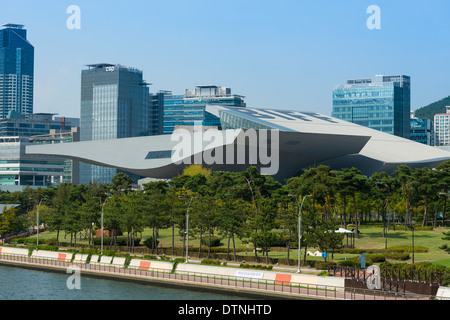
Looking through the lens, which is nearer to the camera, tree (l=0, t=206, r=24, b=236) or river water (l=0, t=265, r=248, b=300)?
river water (l=0, t=265, r=248, b=300)

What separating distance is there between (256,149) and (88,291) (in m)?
77.4

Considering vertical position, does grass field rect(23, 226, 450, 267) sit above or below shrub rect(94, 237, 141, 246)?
above

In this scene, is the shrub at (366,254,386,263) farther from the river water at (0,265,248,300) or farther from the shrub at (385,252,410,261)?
the river water at (0,265,248,300)

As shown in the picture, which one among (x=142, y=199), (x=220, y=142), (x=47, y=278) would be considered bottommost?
(x=47, y=278)

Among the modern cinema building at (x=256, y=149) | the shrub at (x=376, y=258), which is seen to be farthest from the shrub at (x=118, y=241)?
the modern cinema building at (x=256, y=149)

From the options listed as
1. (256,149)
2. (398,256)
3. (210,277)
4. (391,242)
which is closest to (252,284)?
(210,277)

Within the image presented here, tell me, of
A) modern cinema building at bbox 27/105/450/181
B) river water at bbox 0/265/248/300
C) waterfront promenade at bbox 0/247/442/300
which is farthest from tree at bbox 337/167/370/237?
river water at bbox 0/265/248/300

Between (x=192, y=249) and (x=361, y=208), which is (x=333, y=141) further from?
(x=192, y=249)

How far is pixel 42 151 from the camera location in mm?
157125

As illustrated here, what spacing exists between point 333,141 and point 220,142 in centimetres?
2182

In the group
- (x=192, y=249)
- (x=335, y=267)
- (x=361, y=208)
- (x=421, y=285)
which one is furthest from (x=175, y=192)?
(x=421, y=285)

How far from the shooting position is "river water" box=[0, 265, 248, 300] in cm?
5897

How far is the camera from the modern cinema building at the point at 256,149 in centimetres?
13288
